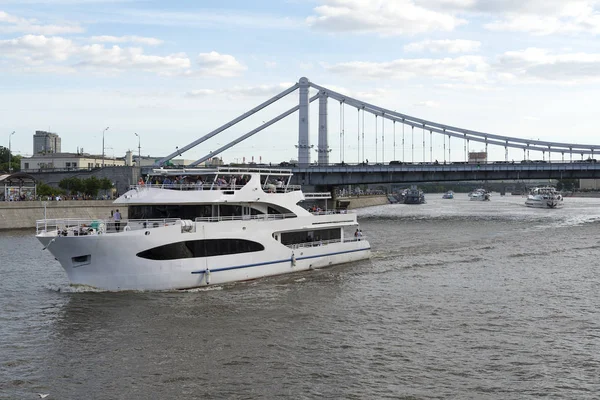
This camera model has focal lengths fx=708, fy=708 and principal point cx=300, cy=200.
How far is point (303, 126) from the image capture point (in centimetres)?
9381

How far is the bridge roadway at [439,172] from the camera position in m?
81.8

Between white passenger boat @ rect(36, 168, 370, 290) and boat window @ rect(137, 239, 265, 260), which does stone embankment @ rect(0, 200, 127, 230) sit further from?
boat window @ rect(137, 239, 265, 260)

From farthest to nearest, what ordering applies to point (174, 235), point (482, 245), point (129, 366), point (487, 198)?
point (487, 198)
point (482, 245)
point (174, 235)
point (129, 366)

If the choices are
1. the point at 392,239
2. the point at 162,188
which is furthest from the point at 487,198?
the point at 162,188

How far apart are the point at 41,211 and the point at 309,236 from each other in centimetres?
3556

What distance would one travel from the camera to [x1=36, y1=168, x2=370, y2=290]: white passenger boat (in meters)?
26.8

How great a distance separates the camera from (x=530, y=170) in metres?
81.9

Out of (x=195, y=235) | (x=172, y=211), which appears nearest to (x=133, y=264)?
(x=195, y=235)

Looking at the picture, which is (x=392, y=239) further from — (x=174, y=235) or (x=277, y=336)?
(x=277, y=336)

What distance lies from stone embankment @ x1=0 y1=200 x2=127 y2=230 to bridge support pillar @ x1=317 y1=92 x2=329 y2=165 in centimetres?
3156

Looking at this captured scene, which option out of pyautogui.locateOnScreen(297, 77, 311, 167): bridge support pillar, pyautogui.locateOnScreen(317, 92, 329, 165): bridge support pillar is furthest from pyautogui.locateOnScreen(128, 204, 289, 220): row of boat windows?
pyautogui.locateOnScreen(317, 92, 329, 165): bridge support pillar

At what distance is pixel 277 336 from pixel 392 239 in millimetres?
32829

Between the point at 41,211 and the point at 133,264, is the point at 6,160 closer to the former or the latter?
the point at 41,211

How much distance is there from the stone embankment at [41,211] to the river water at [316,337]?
26592 mm
